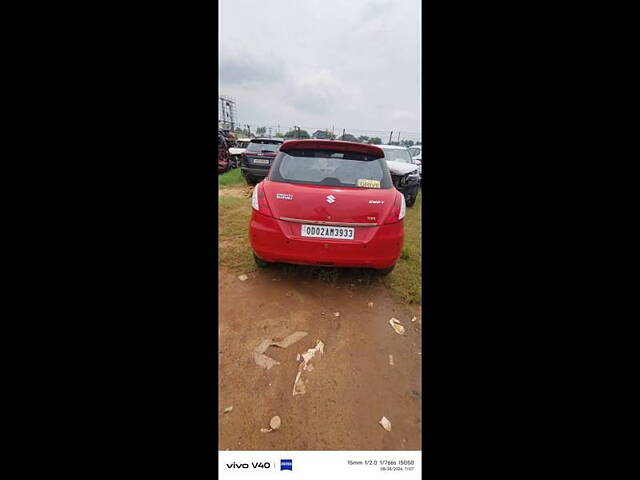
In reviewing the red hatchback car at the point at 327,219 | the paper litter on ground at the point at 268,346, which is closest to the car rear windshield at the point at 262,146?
the red hatchback car at the point at 327,219

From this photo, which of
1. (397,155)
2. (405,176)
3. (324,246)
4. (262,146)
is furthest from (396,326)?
(262,146)

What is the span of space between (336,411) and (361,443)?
20 centimetres

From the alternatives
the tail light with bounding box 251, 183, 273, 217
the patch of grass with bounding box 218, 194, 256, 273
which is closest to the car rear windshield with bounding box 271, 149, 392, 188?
the tail light with bounding box 251, 183, 273, 217

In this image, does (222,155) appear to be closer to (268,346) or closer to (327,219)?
(327,219)

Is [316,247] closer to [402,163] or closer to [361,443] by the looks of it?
[361,443]

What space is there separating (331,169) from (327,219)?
23.7 inches

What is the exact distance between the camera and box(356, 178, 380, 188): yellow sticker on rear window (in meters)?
2.50

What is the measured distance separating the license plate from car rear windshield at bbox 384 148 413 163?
5.94 metres

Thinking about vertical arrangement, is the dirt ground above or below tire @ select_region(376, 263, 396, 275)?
below

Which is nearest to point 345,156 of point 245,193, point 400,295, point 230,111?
point 400,295

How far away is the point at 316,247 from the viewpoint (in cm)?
231

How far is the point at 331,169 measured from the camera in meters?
2.60

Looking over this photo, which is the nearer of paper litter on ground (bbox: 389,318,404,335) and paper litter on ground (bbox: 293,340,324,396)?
paper litter on ground (bbox: 293,340,324,396)

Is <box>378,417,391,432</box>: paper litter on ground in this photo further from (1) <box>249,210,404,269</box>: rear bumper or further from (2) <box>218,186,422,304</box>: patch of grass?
(2) <box>218,186,422,304</box>: patch of grass
